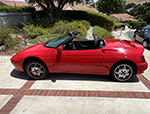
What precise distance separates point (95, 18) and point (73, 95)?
53.4 ft

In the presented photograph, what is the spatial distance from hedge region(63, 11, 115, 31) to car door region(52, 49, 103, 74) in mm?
13963

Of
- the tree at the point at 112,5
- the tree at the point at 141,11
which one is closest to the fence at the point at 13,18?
the tree at the point at 112,5

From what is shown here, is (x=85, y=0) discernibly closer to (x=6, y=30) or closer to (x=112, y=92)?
(x=6, y=30)

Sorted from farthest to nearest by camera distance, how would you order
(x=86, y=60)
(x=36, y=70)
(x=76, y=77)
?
(x=76, y=77), (x=36, y=70), (x=86, y=60)

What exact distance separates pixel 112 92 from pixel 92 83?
0.66 m

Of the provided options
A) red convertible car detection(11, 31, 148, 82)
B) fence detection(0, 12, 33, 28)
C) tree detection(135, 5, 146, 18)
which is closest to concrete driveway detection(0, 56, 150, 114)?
red convertible car detection(11, 31, 148, 82)

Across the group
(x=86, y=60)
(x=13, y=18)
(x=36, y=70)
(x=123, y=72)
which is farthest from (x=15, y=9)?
(x=123, y=72)

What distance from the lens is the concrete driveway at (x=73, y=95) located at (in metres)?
2.64

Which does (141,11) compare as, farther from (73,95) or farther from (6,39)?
(73,95)

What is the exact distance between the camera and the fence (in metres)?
12.2

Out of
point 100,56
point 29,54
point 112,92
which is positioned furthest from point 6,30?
point 112,92

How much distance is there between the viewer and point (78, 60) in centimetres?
354

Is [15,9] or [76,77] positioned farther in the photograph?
[15,9]

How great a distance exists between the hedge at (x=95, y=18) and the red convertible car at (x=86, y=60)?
13740 millimetres
